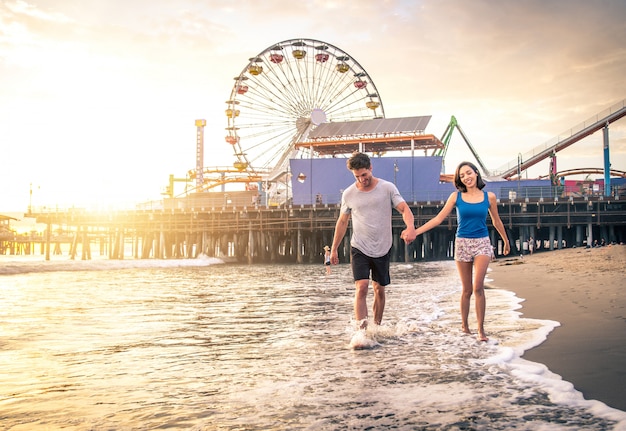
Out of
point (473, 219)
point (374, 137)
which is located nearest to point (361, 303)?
point (473, 219)

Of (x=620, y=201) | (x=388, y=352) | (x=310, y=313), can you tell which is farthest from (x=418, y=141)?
(x=388, y=352)

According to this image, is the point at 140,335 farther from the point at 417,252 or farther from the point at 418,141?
the point at 418,141

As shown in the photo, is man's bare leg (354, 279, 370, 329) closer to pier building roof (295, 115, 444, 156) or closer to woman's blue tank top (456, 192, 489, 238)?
woman's blue tank top (456, 192, 489, 238)

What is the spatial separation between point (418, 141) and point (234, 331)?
133ft

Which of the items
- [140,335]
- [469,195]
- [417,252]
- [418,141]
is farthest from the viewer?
[418,141]

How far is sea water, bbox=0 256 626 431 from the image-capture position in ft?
9.47

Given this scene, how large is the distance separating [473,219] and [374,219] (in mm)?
997

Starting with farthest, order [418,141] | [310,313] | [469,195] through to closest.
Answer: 1. [418,141]
2. [310,313]
3. [469,195]

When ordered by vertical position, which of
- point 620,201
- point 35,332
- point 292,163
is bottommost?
point 35,332

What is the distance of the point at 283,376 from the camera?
3920 mm

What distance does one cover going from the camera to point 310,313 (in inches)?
308

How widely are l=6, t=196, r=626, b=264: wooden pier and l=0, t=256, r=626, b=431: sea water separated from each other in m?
27.5

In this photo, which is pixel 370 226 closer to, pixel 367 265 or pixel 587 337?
pixel 367 265

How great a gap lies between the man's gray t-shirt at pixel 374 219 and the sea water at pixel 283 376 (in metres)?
0.88
